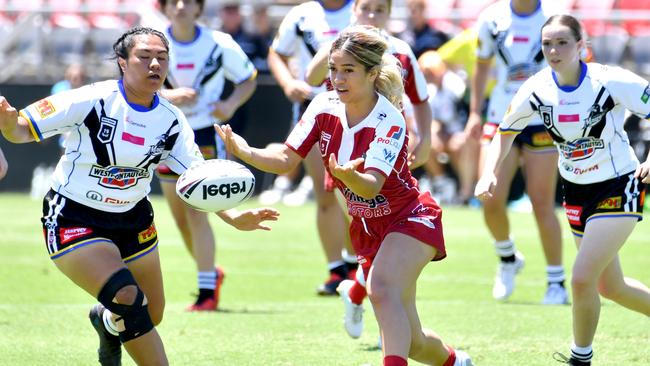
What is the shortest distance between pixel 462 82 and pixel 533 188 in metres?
7.73

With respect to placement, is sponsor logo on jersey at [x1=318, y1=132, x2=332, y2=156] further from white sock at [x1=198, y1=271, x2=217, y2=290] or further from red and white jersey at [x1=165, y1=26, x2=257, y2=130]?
red and white jersey at [x1=165, y1=26, x2=257, y2=130]

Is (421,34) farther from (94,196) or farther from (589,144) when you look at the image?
(94,196)

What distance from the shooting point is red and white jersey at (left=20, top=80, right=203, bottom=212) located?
5.37 metres

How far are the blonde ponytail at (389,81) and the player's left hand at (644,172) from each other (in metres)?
1.27

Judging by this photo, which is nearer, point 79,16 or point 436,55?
point 436,55

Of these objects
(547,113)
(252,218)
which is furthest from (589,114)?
(252,218)

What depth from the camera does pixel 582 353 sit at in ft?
19.1

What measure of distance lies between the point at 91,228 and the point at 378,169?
1399mm

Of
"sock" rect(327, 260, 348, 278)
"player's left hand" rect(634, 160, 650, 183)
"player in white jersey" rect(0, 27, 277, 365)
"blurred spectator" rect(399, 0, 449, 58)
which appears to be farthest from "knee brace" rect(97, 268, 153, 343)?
"blurred spectator" rect(399, 0, 449, 58)

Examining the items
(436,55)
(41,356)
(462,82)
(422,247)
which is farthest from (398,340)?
(462,82)

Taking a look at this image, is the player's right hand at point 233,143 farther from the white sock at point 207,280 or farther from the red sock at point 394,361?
the white sock at point 207,280

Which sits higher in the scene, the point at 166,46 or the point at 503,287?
the point at 166,46

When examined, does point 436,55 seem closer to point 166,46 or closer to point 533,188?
point 533,188

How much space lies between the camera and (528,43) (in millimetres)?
8508
